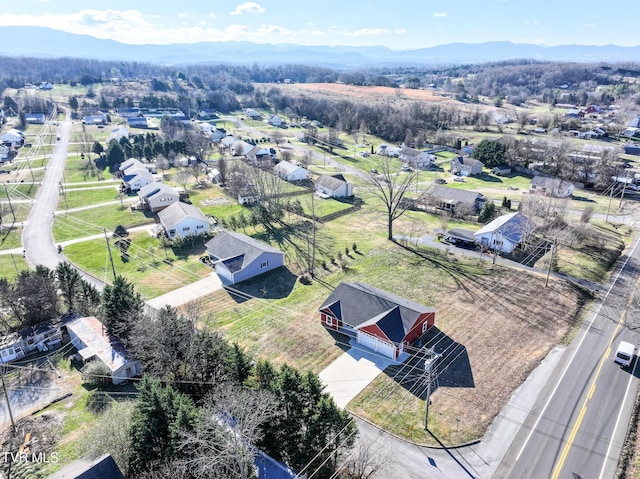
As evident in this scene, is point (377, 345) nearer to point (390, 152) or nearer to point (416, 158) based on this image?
point (416, 158)

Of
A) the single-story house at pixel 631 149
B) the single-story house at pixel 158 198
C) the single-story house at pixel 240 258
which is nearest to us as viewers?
the single-story house at pixel 240 258

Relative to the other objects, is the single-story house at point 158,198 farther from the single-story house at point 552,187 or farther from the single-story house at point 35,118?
the single-story house at point 35,118

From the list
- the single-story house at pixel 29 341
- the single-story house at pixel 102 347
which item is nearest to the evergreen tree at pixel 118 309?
the single-story house at pixel 102 347

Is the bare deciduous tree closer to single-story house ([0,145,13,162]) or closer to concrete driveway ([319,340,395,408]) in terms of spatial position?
concrete driveway ([319,340,395,408])

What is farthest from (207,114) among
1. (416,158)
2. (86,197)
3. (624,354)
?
(624,354)

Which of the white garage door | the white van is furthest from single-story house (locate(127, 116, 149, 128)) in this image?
the white van

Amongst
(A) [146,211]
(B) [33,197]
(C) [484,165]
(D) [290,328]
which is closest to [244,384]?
(D) [290,328]
